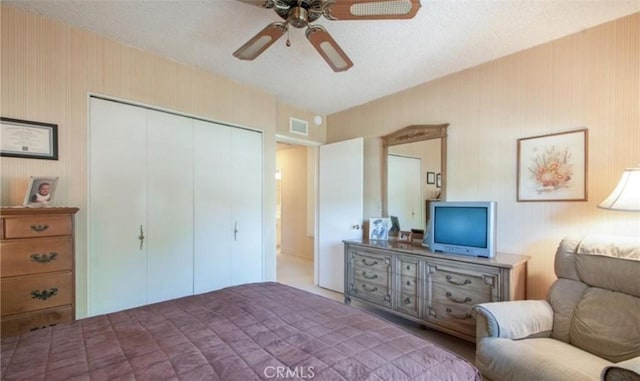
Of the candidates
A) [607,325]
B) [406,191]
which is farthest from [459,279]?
[406,191]

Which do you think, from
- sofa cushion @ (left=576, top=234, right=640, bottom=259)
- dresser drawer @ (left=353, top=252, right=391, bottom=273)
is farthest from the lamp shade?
dresser drawer @ (left=353, top=252, right=391, bottom=273)

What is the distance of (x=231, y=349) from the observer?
1.18 m

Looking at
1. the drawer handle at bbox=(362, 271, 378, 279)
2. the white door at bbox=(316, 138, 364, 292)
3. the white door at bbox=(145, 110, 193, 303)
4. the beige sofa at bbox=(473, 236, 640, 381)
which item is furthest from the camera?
the white door at bbox=(316, 138, 364, 292)

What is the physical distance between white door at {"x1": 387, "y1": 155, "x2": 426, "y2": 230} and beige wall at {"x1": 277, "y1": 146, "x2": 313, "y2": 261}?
2.87 metres

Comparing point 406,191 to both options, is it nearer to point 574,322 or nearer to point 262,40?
point 574,322

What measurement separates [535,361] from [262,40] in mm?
2423

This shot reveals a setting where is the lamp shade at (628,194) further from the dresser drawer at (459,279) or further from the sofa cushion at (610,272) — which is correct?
the dresser drawer at (459,279)

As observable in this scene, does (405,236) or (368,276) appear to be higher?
(405,236)

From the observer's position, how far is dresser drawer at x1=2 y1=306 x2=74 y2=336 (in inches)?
69.9

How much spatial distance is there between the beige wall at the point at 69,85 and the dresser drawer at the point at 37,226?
1.33ft

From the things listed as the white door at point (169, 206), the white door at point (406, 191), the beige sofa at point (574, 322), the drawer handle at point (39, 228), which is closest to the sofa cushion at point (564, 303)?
the beige sofa at point (574, 322)

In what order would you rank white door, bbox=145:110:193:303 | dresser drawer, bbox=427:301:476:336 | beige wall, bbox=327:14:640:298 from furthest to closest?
white door, bbox=145:110:193:303 < dresser drawer, bbox=427:301:476:336 < beige wall, bbox=327:14:640:298

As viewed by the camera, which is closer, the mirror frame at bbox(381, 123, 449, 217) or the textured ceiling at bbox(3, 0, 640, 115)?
the textured ceiling at bbox(3, 0, 640, 115)

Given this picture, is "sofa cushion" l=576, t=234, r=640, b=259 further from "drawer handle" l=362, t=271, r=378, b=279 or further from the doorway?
the doorway
